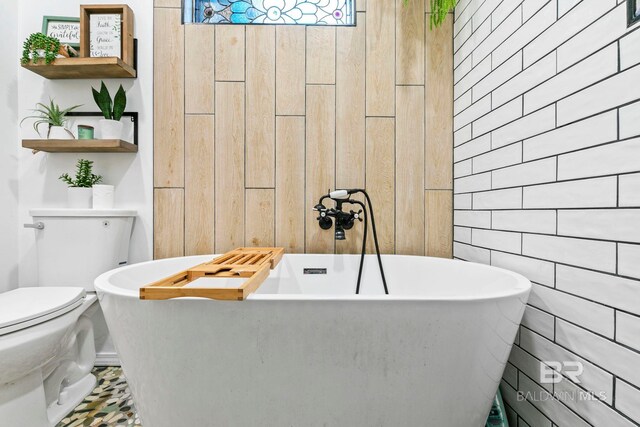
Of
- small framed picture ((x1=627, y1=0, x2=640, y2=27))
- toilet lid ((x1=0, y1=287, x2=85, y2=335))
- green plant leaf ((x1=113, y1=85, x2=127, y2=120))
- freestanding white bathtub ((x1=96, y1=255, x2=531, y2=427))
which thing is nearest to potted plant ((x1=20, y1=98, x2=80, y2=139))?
green plant leaf ((x1=113, y1=85, x2=127, y2=120))

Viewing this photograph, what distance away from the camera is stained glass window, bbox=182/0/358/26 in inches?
65.2

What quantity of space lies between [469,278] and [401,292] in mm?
355

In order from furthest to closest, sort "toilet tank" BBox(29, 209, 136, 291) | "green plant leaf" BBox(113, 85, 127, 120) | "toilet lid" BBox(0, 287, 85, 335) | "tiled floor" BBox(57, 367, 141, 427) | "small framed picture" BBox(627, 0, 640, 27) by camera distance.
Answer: "green plant leaf" BBox(113, 85, 127, 120) → "toilet tank" BBox(29, 209, 136, 291) → "tiled floor" BBox(57, 367, 141, 427) → "toilet lid" BBox(0, 287, 85, 335) → "small framed picture" BBox(627, 0, 640, 27)

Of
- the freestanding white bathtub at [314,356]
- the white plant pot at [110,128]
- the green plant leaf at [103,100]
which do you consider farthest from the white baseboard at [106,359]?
the green plant leaf at [103,100]

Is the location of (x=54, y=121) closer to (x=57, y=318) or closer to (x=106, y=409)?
(x=57, y=318)

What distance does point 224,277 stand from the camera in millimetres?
965

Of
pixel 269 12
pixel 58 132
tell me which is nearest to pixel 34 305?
pixel 58 132

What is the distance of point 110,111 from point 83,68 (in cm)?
23

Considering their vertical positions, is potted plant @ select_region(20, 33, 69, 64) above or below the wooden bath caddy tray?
above

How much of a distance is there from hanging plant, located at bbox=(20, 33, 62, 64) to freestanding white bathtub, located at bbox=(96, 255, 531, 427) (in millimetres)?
1337

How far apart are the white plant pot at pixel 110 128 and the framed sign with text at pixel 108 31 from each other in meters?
0.32

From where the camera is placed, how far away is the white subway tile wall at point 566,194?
2.31ft

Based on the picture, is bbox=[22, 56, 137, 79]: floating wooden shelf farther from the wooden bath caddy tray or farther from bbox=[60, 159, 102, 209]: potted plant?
the wooden bath caddy tray

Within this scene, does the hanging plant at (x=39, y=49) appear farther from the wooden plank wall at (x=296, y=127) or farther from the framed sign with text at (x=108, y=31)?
the wooden plank wall at (x=296, y=127)
